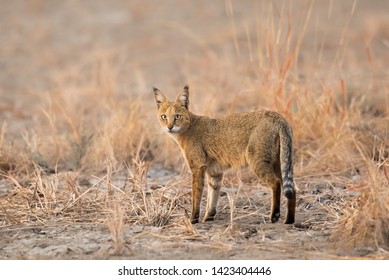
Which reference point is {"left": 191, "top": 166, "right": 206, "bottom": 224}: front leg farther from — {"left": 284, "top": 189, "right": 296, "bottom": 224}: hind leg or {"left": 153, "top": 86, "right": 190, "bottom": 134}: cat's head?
{"left": 284, "top": 189, "right": 296, "bottom": 224}: hind leg

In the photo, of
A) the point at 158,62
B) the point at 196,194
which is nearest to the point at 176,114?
the point at 196,194

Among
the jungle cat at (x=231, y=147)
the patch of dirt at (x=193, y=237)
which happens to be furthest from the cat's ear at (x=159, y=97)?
the patch of dirt at (x=193, y=237)

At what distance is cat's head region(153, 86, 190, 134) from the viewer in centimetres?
645

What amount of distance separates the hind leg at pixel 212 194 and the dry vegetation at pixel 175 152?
0.12 meters

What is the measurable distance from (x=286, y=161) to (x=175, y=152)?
2.66 meters

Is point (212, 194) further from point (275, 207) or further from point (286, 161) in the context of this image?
point (286, 161)

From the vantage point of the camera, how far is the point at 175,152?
838cm

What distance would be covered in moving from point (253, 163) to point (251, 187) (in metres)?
1.23

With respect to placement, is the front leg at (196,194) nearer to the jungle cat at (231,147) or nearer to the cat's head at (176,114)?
the jungle cat at (231,147)

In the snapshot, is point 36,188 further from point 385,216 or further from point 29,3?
point 29,3

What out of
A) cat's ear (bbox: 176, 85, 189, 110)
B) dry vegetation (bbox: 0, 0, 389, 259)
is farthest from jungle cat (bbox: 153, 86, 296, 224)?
dry vegetation (bbox: 0, 0, 389, 259)

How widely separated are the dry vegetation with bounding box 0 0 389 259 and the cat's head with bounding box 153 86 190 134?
398mm

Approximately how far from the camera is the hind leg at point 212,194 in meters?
6.34
